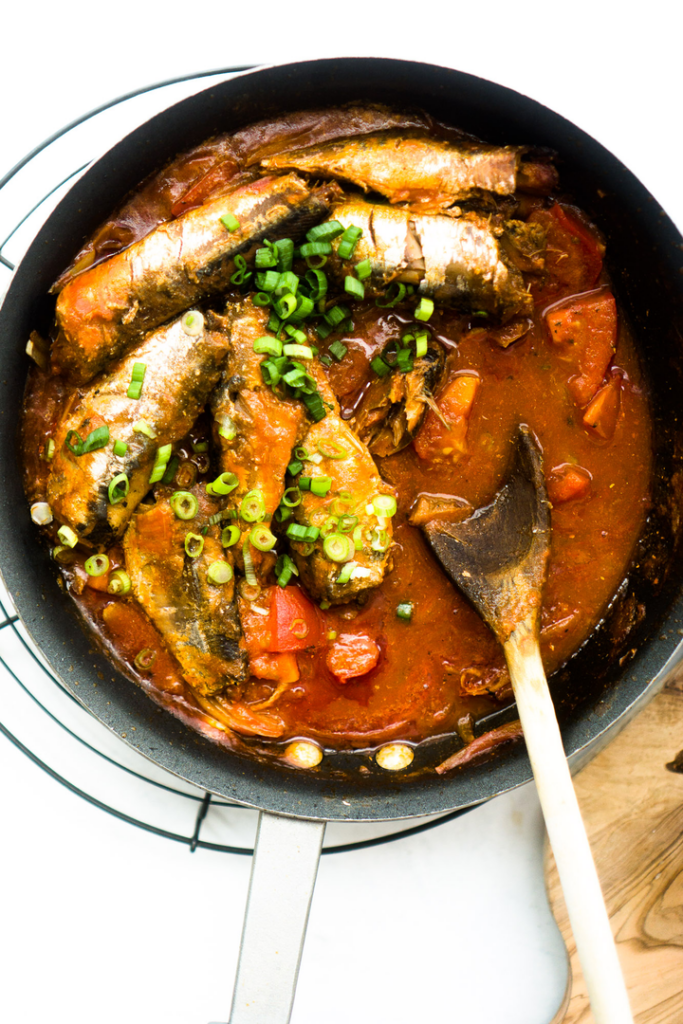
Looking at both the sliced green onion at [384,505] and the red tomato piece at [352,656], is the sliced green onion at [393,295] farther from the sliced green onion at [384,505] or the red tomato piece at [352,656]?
the red tomato piece at [352,656]

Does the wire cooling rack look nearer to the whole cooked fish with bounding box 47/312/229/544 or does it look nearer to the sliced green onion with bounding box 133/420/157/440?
the whole cooked fish with bounding box 47/312/229/544

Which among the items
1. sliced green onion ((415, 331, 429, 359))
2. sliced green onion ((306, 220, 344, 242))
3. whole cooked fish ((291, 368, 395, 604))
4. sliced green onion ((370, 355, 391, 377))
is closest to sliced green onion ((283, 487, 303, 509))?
whole cooked fish ((291, 368, 395, 604))

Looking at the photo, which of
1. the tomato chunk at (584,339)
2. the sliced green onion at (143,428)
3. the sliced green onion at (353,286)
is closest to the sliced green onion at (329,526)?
the sliced green onion at (143,428)

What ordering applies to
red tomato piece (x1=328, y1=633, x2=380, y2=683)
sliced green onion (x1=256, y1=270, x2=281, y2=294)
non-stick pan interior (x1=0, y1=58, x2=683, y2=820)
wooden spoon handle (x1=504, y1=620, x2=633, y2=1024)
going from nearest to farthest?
1. wooden spoon handle (x1=504, y1=620, x2=633, y2=1024)
2. sliced green onion (x1=256, y1=270, x2=281, y2=294)
3. non-stick pan interior (x1=0, y1=58, x2=683, y2=820)
4. red tomato piece (x1=328, y1=633, x2=380, y2=683)

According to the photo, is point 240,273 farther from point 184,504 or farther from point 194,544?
point 194,544

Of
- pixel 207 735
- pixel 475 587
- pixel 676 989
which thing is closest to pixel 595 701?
pixel 475 587

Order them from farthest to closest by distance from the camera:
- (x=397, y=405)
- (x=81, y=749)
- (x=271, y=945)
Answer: (x=81, y=749), (x=397, y=405), (x=271, y=945)

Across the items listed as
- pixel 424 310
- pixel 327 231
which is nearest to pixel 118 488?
pixel 327 231
